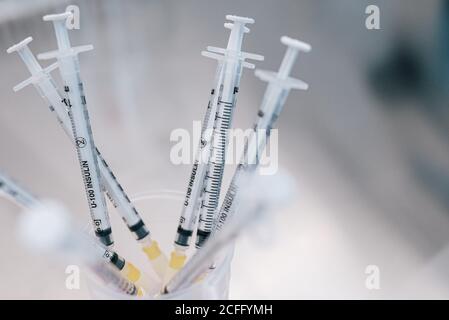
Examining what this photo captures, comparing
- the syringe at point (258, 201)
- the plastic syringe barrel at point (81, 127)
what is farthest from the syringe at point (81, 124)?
the syringe at point (258, 201)

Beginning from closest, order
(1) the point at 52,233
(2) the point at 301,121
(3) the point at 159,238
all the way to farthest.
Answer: (1) the point at 52,233, (3) the point at 159,238, (2) the point at 301,121

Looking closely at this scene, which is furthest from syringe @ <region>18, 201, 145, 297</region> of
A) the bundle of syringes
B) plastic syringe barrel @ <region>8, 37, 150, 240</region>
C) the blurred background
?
the blurred background

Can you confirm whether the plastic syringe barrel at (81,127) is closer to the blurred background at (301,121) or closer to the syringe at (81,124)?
the syringe at (81,124)

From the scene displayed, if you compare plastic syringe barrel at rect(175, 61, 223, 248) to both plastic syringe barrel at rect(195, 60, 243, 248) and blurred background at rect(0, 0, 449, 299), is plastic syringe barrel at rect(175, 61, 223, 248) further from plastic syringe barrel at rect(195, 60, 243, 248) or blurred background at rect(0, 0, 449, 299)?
blurred background at rect(0, 0, 449, 299)

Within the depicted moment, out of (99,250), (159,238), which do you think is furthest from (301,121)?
(99,250)

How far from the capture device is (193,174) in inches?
16.3

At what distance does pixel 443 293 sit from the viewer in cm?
52

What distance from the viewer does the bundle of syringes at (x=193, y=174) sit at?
0.33 m

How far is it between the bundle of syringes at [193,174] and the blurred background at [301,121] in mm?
143

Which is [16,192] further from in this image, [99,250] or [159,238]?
[159,238]

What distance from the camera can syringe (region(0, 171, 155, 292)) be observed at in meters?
0.33

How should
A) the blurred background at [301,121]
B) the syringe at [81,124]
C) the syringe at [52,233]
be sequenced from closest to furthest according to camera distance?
the syringe at [52,233]
the syringe at [81,124]
the blurred background at [301,121]

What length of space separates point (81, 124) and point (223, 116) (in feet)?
0.34

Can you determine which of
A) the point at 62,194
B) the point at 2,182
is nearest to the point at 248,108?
the point at 62,194
